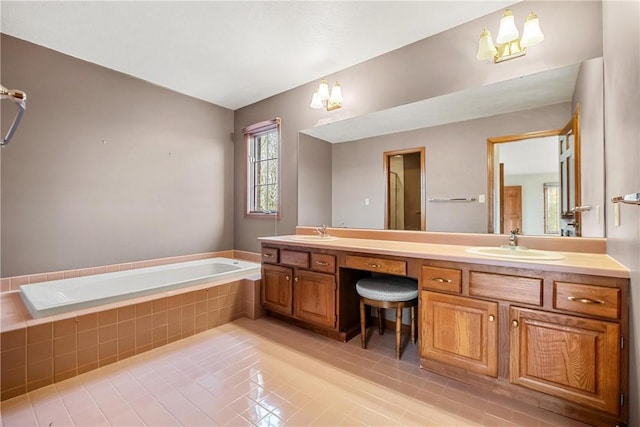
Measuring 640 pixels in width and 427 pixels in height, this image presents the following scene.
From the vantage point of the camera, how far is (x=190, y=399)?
5.18 feet

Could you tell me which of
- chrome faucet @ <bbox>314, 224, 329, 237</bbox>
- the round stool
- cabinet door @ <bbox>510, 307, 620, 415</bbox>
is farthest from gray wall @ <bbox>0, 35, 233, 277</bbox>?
cabinet door @ <bbox>510, 307, 620, 415</bbox>

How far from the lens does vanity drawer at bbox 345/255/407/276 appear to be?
→ 1898 mm

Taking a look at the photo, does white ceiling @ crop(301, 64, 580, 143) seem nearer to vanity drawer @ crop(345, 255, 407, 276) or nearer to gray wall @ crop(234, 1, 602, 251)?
gray wall @ crop(234, 1, 602, 251)

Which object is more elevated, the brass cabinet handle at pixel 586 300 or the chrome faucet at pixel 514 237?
the chrome faucet at pixel 514 237

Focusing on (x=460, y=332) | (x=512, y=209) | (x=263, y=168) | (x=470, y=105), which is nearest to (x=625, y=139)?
(x=512, y=209)

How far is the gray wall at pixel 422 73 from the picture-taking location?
172 centimetres

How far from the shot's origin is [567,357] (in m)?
1.36

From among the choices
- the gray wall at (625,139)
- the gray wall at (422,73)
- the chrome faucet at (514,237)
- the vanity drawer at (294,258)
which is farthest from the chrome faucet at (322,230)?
the gray wall at (625,139)

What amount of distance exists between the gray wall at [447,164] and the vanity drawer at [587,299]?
0.76 meters

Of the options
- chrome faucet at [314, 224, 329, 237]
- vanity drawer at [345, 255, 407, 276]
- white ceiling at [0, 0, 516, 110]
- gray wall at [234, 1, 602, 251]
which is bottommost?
vanity drawer at [345, 255, 407, 276]

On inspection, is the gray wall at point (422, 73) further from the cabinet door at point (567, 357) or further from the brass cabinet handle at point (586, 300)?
the cabinet door at point (567, 357)

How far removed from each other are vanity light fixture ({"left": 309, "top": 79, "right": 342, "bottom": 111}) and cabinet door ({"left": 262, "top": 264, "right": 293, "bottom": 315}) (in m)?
1.61

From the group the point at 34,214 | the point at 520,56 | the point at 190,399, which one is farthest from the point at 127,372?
the point at 520,56

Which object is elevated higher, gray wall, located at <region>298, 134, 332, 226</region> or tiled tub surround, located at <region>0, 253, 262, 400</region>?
gray wall, located at <region>298, 134, 332, 226</region>
